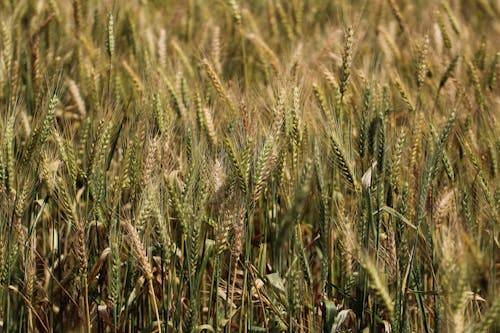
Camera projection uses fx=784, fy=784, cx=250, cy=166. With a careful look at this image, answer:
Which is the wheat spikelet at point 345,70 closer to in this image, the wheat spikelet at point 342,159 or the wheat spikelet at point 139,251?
the wheat spikelet at point 342,159

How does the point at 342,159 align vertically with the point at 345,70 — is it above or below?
below

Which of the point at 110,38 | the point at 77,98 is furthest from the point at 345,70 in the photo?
the point at 77,98

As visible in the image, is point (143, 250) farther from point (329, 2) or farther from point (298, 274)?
point (329, 2)

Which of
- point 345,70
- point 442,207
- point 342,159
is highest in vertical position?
point 345,70

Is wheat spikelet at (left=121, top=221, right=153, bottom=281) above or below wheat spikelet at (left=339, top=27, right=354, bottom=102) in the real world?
below

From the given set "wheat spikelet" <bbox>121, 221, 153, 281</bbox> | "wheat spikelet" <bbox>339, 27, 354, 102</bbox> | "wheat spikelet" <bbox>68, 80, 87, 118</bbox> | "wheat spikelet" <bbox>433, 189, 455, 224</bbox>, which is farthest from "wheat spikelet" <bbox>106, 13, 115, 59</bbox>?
"wheat spikelet" <bbox>433, 189, 455, 224</bbox>

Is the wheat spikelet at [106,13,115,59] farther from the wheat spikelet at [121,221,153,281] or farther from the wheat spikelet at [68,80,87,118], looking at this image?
the wheat spikelet at [121,221,153,281]

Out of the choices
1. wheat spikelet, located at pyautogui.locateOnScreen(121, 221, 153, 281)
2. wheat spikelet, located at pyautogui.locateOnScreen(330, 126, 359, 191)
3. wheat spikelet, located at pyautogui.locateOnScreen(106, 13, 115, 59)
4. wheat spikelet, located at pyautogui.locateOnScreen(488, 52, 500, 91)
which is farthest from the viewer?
wheat spikelet, located at pyautogui.locateOnScreen(488, 52, 500, 91)

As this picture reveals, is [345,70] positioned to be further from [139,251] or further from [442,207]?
[139,251]

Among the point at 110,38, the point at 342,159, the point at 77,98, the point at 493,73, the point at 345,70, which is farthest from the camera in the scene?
the point at 493,73

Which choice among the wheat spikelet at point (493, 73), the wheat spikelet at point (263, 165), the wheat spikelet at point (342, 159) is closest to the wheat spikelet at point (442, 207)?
the wheat spikelet at point (342, 159)

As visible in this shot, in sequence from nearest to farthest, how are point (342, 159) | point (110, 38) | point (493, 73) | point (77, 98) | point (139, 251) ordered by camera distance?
1. point (139, 251)
2. point (342, 159)
3. point (110, 38)
4. point (77, 98)
5. point (493, 73)

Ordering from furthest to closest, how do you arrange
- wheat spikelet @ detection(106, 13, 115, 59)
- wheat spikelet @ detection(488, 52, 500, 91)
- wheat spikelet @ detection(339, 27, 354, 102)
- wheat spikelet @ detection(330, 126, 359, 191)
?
1. wheat spikelet @ detection(488, 52, 500, 91)
2. wheat spikelet @ detection(106, 13, 115, 59)
3. wheat spikelet @ detection(339, 27, 354, 102)
4. wheat spikelet @ detection(330, 126, 359, 191)

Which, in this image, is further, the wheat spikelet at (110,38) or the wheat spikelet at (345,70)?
the wheat spikelet at (110,38)
